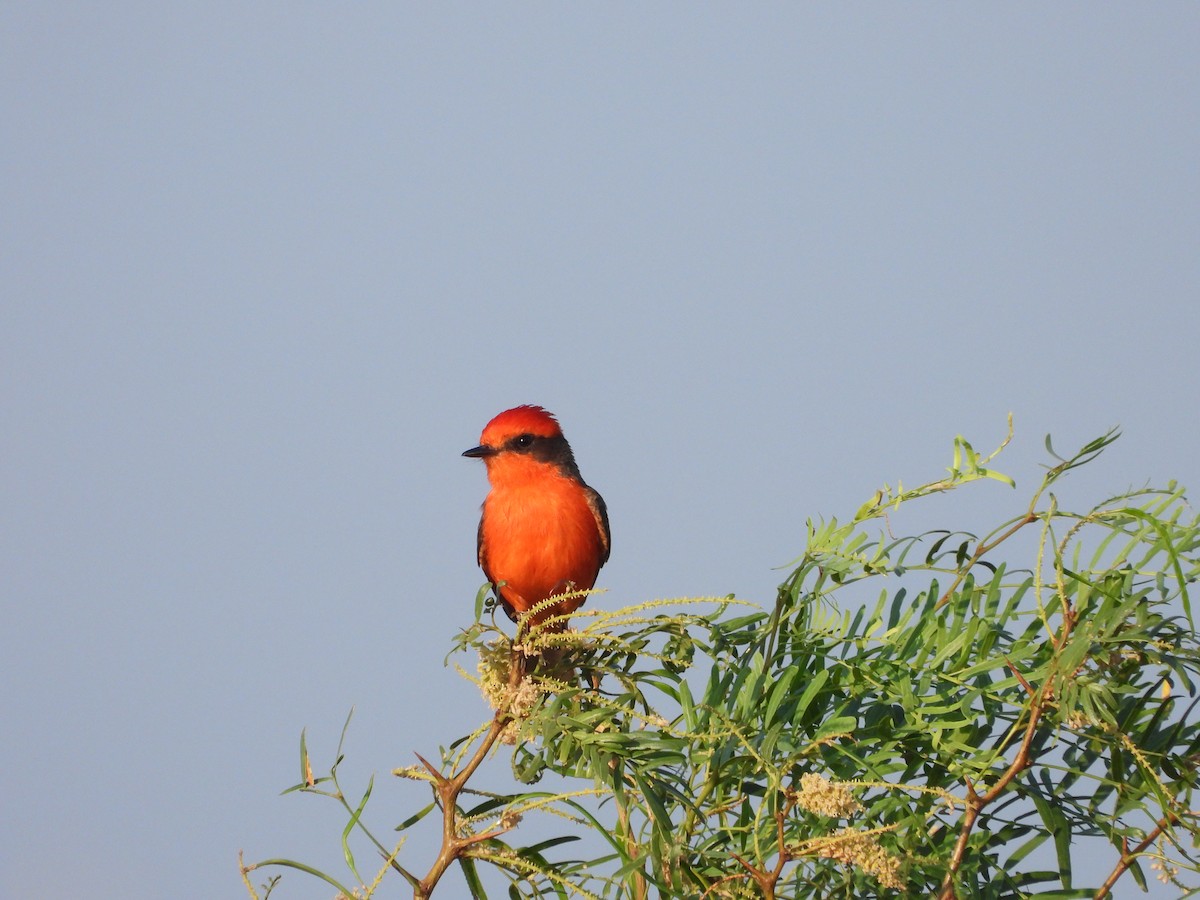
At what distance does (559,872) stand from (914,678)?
0.91 metres

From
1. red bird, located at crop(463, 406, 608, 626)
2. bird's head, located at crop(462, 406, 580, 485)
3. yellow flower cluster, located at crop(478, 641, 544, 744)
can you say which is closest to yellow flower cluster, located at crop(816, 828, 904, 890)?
yellow flower cluster, located at crop(478, 641, 544, 744)

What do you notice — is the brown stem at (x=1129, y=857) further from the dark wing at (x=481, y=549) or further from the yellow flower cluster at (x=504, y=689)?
the dark wing at (x=481, y=549)

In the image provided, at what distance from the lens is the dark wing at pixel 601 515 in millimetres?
5848

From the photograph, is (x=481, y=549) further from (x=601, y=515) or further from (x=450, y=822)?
(x=450, y=822)

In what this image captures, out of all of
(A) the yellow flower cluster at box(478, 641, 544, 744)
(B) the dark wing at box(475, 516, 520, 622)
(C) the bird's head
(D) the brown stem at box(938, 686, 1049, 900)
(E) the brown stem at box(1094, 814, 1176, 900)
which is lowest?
(E) the brown stem at box(1094, 814, 1176, 900)

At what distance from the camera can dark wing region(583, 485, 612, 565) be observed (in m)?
5.85

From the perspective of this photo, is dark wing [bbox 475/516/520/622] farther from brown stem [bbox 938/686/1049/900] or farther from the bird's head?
brown stem [bbox 938/686/1049/900]

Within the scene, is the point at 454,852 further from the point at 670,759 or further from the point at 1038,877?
the point at 1038,877

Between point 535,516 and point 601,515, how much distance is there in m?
0.40

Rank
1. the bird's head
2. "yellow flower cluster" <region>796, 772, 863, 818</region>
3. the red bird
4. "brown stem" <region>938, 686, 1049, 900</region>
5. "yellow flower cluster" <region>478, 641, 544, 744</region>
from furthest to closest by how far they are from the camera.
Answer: the bird's head
the red bird
"yellow flower cluster" <region>478, 641, 544, 744</region>
"brown stem" <region>938, 686, 1049, 900</region>
"yellow flower cluster" <region>796, 772, 863, 818</region>

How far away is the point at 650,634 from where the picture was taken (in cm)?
302

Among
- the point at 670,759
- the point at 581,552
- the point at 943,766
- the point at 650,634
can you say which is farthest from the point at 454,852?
the point at 581,552

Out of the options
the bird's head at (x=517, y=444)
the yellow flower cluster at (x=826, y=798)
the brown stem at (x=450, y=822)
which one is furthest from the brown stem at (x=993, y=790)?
the bird's head at (x=517, y=444)

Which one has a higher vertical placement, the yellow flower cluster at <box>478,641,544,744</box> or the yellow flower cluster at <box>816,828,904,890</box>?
the yellow flower cluster at <box>478,641,544,744</box>
